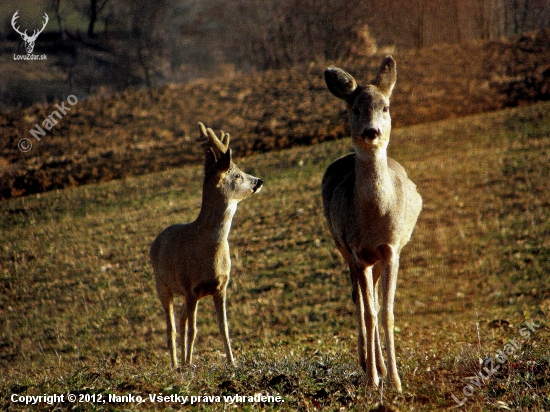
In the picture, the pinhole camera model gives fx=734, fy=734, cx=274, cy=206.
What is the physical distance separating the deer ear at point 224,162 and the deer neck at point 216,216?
0.38 metres

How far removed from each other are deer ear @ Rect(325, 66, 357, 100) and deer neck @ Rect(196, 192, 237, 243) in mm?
2695

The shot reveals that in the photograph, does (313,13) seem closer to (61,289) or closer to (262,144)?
(262,144)

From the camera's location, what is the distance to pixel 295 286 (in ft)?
53.6

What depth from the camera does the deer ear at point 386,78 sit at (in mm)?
7543

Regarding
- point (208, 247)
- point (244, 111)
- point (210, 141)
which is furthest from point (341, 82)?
point (244, 111)

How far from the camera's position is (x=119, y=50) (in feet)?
118

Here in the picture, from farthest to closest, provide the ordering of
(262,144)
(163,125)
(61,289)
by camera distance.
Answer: (163,125)
(262,144)
(61,289)

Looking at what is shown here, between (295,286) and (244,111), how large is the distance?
18.6 meters

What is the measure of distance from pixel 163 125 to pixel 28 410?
26.1m

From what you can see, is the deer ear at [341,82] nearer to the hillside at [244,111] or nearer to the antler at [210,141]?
the antler at [210,141]

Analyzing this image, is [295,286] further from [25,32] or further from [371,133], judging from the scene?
[25,32]

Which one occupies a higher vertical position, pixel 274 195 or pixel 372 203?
pixel 274 195

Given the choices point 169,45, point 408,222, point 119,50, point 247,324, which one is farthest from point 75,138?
point 408,222

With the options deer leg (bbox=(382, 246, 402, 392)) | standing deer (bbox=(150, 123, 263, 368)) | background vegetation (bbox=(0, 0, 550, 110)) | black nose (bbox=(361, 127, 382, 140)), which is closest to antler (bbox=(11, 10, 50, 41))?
background vegetation (bbox=(0, 0, 550, 110))
